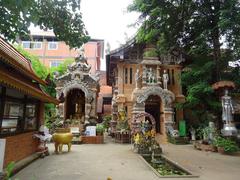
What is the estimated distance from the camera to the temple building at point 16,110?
17.6ft

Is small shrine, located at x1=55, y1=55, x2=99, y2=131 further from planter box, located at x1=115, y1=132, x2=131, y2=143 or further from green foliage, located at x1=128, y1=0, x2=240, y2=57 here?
green foliage, located at x1=128, y1=0, x2=240, y2=57

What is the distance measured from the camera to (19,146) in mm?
6773

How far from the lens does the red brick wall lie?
19.4ft

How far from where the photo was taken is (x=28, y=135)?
7.73m

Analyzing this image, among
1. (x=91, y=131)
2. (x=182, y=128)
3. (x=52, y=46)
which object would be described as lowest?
(x=91, y=131)

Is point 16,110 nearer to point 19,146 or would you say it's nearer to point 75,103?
point 19,146

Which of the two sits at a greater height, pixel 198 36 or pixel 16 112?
pixel 198 36

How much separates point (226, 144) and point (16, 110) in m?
8.72

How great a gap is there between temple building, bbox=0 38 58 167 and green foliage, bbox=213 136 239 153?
302 inches

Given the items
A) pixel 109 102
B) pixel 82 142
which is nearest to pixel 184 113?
A: pixel 82 142

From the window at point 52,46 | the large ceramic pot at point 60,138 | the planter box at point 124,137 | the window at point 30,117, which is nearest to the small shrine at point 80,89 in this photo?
the planter box at point 124,137

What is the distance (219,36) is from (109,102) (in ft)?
55.7

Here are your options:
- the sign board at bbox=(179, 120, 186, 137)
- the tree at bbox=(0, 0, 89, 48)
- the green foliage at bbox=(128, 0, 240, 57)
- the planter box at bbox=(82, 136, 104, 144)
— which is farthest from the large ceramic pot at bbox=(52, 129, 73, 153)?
the sign board at bbox=(179, 120, 186, 137)

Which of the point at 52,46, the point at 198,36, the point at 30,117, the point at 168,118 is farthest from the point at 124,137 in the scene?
the point at 52,46
